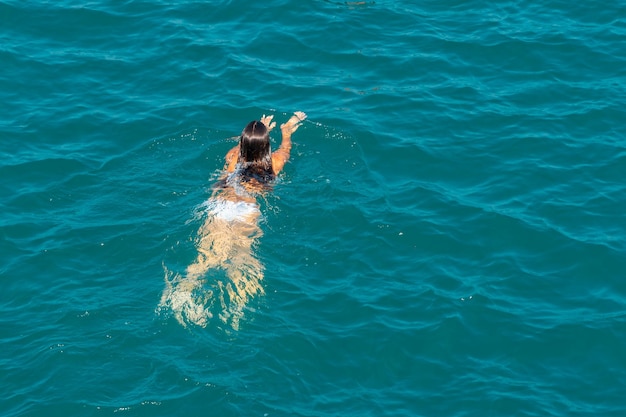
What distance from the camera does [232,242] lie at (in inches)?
651

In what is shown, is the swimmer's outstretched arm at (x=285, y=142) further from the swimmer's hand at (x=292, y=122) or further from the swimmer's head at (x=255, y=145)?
the swimmer's head at (x=255, y=145)

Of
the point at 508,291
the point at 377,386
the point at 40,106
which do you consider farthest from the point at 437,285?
the point at 40,106

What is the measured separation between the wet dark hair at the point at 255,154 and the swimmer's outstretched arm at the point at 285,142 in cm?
66

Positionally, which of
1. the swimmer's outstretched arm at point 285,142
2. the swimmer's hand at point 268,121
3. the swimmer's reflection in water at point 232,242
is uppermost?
the swimmer's hand at point 268,121

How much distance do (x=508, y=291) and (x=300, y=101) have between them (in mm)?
7186

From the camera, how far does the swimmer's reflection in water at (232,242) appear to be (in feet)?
50.2

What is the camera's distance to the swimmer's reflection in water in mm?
15305

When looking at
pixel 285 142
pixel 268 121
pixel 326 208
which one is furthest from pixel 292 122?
pixel 326 208

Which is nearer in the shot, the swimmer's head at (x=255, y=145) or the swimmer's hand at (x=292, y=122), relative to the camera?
the swimmer's head at (x=255, y=145)

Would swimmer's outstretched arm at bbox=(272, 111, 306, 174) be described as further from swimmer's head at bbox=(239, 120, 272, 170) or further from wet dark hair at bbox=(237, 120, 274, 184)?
swimmer's head at bbox=(239, 120, 272, 170)

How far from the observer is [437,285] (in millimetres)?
16203

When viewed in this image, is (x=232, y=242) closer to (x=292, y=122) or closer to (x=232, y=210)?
(x=232, y=210)

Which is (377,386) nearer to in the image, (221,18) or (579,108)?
(579,108)

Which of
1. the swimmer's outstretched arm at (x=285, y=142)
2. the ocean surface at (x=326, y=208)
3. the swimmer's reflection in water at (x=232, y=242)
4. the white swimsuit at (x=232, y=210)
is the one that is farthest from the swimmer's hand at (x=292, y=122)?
the white swimsuit at (x=232, y=210)
